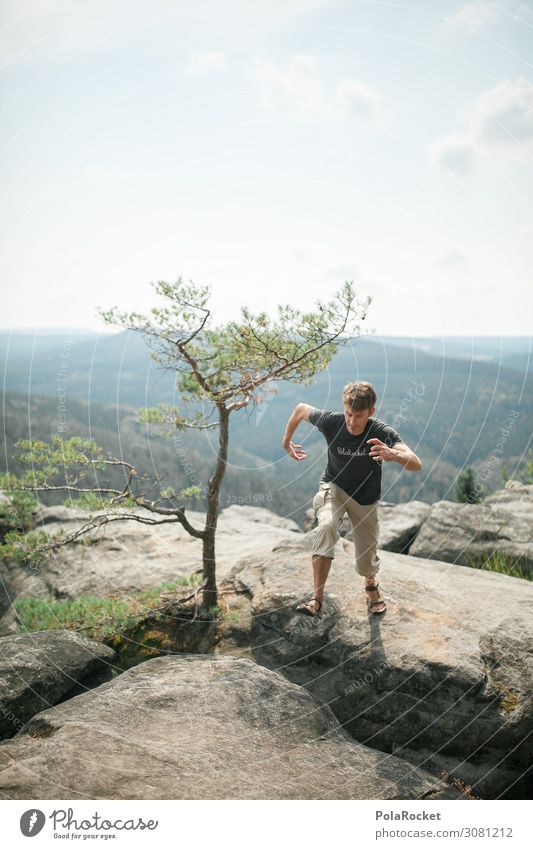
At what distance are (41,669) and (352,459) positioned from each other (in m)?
4.32

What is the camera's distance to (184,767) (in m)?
4.51

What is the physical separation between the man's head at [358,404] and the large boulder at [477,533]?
6056 mm

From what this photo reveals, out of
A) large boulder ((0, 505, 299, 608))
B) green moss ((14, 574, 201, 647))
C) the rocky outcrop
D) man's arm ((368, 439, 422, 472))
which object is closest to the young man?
man's arm ((368, 439, 422, 472))

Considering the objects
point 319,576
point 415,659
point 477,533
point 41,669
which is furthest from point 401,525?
point 41,669

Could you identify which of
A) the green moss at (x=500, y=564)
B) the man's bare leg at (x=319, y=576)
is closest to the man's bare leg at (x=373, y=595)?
the man's bare leg at (x=319, y=576)

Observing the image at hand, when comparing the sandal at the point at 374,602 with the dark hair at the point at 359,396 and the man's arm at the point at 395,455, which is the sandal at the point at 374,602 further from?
the dark hair at the point at 359,396

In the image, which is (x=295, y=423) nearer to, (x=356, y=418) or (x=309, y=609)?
(x=356, y=418)

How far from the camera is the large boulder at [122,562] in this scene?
10.1 meters

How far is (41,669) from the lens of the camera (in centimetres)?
600
